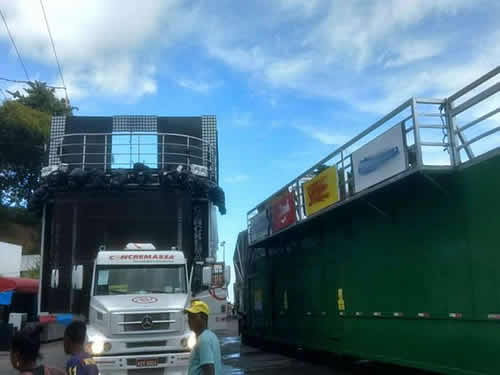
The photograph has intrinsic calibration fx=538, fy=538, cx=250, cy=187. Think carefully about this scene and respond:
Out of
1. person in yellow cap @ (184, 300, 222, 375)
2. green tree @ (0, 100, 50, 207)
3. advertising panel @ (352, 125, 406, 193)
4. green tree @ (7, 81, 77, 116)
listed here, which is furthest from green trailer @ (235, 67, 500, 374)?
green tree @ (7, 81, 77, 116)

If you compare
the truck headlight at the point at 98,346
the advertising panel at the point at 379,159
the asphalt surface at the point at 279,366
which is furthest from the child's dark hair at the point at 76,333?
the asphalt surface at the point at 279,366

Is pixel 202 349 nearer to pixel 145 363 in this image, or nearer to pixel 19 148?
pixel 145 363

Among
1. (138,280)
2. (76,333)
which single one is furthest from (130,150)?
(76,333)

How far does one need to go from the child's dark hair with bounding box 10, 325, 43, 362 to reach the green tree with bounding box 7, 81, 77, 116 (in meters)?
51.4

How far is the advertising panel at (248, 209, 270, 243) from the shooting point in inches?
752

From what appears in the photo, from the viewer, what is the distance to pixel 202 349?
15.4ft

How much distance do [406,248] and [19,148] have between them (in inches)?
1686

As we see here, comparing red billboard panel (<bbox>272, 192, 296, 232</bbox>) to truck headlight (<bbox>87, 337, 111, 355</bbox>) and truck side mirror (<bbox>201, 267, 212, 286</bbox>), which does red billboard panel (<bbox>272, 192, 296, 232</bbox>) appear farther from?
truck headlight (<bbox>87, 337, 111, 355</bbox>)

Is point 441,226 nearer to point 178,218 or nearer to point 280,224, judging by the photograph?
point 178,218

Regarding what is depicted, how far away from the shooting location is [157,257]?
39.3 ft

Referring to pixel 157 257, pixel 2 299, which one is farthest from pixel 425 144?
pixel 2 299

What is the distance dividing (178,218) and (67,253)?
9.31 feet

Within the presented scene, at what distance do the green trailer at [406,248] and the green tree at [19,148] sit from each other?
34.5 metres

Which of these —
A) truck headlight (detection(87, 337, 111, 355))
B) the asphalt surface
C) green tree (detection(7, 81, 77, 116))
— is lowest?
the asphalt surface
